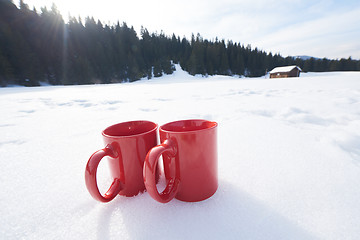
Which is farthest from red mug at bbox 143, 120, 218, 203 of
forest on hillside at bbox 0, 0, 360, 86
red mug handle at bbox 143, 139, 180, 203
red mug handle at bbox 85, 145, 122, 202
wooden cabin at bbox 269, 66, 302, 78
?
wooden cabin at bbox 269, 66, 302, 78

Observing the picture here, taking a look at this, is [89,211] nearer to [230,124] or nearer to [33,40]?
[230,124]

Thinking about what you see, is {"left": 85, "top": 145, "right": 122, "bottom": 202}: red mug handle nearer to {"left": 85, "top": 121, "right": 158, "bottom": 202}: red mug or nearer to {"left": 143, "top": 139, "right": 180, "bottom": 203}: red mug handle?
{"left": 85, "top": 121, "right": 158, "bottom": 202}: red mug

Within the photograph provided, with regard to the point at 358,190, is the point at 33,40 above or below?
above

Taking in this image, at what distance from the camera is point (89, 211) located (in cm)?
41

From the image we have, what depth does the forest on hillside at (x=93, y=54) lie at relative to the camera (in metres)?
14.8

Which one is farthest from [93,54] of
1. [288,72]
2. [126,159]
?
[288,72]

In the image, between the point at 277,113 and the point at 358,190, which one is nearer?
the point at 358,190

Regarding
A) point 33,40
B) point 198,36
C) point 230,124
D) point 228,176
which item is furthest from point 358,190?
point 198,36

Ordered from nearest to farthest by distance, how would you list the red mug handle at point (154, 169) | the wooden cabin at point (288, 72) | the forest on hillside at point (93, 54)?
the red mug handle at point (154, 169) < the forest on hillside at point (93, 54) < the wooden cabin at point (288, 72)

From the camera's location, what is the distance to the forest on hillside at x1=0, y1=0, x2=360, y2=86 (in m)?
14.8

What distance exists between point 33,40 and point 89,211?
24436mm

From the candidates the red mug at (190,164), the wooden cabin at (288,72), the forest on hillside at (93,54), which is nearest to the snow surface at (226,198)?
the red mug at (190,164)

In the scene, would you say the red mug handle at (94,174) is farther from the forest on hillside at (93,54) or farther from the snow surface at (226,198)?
the forest on hillside at (93,54)

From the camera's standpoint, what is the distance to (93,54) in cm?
1992
